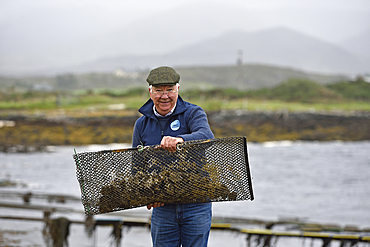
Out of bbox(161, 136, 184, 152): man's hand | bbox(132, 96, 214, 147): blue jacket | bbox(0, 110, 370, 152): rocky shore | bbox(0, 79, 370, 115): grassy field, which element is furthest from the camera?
bbox(0, 79, 370, 115): grassy field

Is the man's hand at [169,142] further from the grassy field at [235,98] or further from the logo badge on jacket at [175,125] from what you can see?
the grassy field at [235,98]

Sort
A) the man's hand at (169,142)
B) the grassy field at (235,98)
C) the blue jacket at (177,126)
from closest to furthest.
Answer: the man's hand at (169,142)
the blue jacket at (177,126)
the grassy field at (235,98)

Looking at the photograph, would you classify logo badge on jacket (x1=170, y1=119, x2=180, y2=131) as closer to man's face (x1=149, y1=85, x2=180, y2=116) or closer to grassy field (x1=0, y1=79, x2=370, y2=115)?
man's face (x1=149, y1=85, x2=180, y2=116)

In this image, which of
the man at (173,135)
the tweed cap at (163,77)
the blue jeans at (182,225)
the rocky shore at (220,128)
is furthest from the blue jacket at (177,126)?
the rocky shore at (220,128)

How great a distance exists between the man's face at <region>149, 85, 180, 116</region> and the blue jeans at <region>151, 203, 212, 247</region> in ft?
2.34

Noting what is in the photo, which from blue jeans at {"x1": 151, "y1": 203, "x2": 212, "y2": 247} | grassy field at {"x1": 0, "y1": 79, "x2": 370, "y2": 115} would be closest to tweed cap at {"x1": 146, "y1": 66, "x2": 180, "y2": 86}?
blue jeans at {"x1": 151, "y1": 203, "x2": 212, "y2": 247}

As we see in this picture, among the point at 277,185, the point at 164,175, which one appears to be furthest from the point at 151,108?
the point at 277,185

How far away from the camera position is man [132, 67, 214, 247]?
2869 mm

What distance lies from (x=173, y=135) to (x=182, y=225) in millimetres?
649

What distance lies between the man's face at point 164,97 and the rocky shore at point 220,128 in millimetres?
27583

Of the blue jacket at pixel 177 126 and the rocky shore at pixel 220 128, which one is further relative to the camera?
the rocky shore at pixel 220 128

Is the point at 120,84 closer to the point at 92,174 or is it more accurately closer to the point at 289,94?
the point at 289,94

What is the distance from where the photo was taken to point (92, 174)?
9.84 feet

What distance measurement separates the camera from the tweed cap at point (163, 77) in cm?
285
